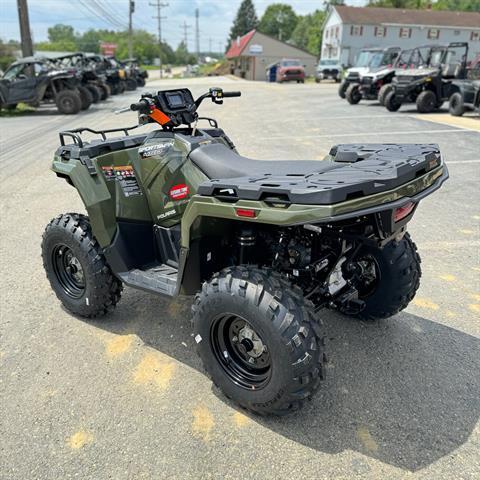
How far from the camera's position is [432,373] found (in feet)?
9.57

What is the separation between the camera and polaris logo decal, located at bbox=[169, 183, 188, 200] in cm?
302

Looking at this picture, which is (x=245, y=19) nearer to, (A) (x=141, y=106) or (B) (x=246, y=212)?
(A) (x=141, y=106)

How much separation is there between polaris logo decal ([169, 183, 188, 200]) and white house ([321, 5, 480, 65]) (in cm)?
6043

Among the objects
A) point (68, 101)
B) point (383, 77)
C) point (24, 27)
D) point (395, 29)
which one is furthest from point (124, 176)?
point (395, 29)

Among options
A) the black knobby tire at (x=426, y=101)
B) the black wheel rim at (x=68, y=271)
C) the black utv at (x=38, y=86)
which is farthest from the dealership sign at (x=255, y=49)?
the black wheel rim at (x=68, y=271)

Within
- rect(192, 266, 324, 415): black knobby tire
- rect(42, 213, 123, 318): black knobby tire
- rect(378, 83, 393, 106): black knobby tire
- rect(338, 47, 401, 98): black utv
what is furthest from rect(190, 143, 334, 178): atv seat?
rect(338, 47, 401, 98): black utv

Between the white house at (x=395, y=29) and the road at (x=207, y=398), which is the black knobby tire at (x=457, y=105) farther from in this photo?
the white house at (x=395, y=29)

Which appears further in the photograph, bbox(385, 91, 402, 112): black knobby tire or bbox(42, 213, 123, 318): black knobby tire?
bbox(385, 91, 402, 112): black knobby tire

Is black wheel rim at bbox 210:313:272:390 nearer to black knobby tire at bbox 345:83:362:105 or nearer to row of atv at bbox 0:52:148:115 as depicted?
row of atv at bbox 0:52:148:115

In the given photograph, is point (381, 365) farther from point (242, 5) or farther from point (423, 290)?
point (242, 5)

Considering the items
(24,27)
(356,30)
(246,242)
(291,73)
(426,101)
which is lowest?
(291,73)

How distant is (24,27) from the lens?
69.4ft

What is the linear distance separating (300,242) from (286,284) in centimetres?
41

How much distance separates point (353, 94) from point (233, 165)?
56.8 feet
